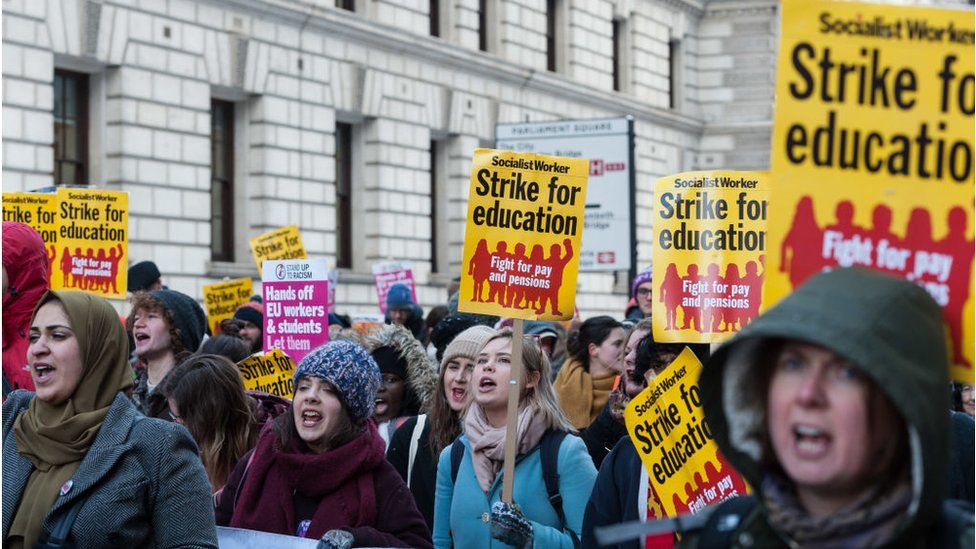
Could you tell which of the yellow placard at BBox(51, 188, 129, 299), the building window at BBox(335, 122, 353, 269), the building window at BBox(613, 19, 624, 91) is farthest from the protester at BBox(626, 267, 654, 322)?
the building window at BBox(613, 19, 624, 91)

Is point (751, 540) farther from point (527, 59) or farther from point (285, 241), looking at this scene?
point (527, 59)

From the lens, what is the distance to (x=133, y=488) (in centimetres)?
433

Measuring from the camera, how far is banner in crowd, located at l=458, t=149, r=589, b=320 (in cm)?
670

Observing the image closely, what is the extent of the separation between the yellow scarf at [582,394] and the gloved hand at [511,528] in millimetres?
3292

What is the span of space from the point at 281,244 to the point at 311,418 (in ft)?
27.0

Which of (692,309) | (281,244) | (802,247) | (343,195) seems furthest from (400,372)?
(343,195)

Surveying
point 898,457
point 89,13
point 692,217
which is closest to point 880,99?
point 898,457

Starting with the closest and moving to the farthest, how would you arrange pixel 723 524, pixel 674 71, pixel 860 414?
pixel 860 414 → pixel 723 524 → pixel 674 71

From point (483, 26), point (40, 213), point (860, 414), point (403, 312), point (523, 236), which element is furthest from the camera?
point (483, 26)

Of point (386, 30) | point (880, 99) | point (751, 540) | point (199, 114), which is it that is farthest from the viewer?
point (386, 30)

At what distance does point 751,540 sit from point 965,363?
20.6 inches

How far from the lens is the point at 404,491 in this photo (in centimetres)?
539

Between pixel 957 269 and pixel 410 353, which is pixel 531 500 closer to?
pixel 410 353

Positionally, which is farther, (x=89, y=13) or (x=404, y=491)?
(x=89, y=13)
